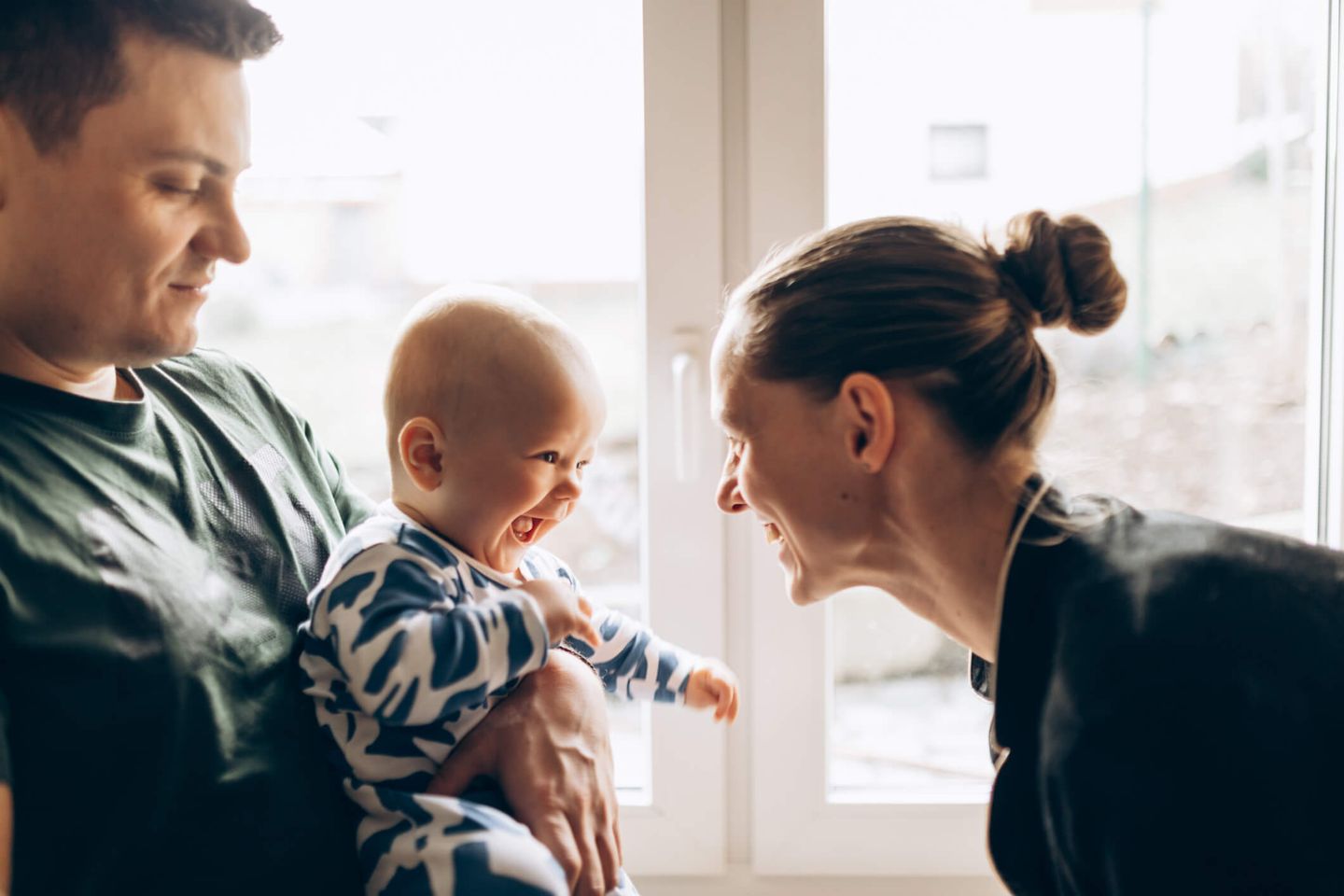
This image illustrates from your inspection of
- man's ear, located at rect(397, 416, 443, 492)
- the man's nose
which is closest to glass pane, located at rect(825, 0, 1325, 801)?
man's ear, located at rect(397, 416, 443, 492)

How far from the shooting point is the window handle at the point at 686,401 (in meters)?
1.46

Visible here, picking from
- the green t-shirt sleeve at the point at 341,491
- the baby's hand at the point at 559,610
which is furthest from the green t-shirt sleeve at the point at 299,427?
the baby's hand at the point at 559,610

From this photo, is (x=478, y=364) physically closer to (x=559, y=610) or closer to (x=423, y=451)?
(x=423, y=451)

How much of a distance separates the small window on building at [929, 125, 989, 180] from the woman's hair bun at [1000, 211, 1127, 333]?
1.53 ft

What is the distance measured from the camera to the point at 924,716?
167cm

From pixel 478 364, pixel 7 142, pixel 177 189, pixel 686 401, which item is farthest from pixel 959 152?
pixel 7 142

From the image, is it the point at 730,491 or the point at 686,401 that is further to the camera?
the point at 686,401

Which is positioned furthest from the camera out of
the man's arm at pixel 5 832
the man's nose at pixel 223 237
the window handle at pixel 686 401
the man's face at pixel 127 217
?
the window handle at pixel 686 401

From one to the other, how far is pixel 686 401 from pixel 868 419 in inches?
15.6

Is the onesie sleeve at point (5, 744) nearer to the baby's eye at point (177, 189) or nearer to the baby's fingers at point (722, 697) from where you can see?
the baby's eye at point (177, 189)

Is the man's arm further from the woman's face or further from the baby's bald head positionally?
the woman's face

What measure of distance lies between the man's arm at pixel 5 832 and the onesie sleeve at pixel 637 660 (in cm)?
57

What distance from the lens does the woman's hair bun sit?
3.54 ft

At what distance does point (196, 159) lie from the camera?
3.28 feet
